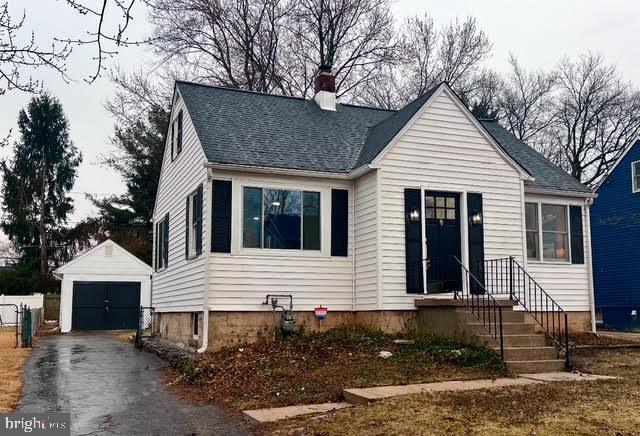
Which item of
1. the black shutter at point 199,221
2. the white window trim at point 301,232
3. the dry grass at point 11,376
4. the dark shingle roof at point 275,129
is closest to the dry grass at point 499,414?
the dry grass at point 11,376

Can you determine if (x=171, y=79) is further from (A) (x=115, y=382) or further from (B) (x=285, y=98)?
(A) (x=115, y=382)

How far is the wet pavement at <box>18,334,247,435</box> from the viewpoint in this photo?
7289 mm

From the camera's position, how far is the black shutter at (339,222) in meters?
12.9

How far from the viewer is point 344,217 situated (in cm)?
1311

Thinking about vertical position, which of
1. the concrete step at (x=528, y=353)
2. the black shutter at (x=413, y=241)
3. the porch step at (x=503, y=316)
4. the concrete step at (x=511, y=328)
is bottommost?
the concrete step at (x=528, y=353)

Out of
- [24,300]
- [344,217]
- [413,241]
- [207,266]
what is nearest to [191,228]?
[207,266]

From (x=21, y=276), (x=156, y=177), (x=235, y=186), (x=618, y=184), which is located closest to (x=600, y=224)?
(x=618, y=184)

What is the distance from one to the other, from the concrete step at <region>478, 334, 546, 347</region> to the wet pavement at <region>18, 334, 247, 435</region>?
4587 millimetres

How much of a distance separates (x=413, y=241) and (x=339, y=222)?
163 centimetres

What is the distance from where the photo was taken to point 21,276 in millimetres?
37000

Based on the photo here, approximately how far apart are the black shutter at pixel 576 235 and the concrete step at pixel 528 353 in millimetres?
5304

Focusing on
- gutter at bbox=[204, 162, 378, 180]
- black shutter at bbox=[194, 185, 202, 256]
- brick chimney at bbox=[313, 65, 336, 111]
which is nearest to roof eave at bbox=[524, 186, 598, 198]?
gutter at bbox=[204, 162, 378, 180]

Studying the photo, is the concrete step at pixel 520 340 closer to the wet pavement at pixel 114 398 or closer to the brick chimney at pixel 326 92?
the wet pavement at pixel 114 398

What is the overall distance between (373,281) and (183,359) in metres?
3.93
